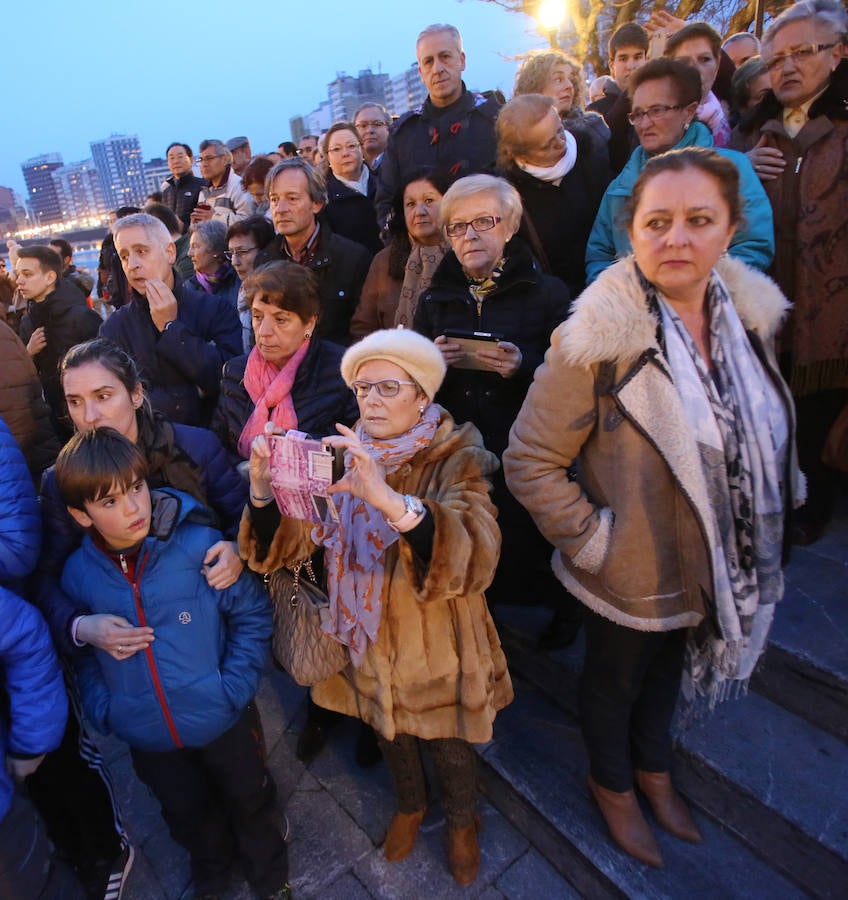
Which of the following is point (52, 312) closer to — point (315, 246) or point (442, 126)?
point (315, 246)

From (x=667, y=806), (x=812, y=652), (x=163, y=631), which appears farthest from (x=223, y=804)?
(x=812, y=652)

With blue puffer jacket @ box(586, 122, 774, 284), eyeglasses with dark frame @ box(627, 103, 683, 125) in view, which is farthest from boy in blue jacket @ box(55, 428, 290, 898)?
eyeglasses with dark frame @ box(627, 103, 683, 125)

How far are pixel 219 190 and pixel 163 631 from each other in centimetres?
622

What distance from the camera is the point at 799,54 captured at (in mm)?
2365

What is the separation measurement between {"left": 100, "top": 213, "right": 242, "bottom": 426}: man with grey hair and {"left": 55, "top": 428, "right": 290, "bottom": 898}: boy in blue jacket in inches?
46.1

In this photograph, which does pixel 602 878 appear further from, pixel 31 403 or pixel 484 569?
pixel 31 403

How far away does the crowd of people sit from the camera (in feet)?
5.18

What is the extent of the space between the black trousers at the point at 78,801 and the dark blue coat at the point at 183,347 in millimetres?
1439

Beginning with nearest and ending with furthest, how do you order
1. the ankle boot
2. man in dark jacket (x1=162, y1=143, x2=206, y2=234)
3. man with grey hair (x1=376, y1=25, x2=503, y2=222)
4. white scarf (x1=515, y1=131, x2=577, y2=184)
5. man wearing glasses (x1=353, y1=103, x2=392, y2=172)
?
the ankle boot, white scarf (x1=515, y1=131, x2=577, y2=184), man with grey hair (x1=376, y1=25, x2=503, y2=222), man wearing glasses (x1=353, y1=103, x2=392, y2=172), man in dark jacket (x1=162, y1=143, x2=206, y2=234)

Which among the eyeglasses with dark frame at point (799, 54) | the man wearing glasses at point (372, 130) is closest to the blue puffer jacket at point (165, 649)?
the eyeglasses with dark frame at point (799, 54)

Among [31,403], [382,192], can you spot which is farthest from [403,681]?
[382,192]

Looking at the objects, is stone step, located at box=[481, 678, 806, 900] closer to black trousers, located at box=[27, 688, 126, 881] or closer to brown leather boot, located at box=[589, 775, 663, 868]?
brown leather boot, located at box=[589, 775, 663, 868]

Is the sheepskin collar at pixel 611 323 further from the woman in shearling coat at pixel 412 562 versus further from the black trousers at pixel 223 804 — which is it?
the black trousers at pixel 223 804

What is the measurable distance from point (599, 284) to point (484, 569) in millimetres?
839
